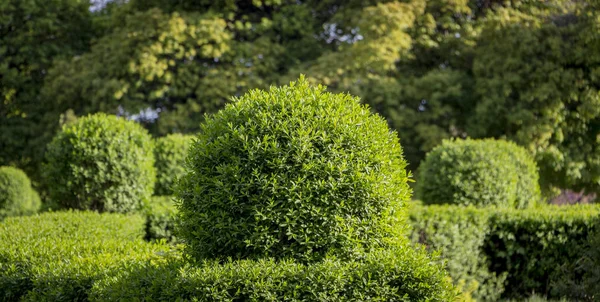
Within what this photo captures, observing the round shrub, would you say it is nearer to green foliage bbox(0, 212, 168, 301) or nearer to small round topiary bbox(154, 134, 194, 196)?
green foliage bbox(0, 212, 168, 301)

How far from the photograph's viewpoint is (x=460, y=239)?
26.7 feet

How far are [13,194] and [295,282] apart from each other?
14576 mm

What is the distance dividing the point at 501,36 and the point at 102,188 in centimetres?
1244

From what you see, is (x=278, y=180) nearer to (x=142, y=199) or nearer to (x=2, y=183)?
(x=142, y=199)

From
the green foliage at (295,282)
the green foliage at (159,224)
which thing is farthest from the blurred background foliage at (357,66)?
the green foliage at (295,282)

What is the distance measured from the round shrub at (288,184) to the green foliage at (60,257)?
775mm

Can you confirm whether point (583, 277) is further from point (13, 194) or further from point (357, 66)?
point (13, 194)

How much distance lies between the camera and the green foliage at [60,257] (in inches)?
185

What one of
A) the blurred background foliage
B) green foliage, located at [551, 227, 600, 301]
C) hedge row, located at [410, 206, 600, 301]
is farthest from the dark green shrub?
the blurred background foliage

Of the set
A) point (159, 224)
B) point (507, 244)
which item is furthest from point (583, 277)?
point (159, 224)

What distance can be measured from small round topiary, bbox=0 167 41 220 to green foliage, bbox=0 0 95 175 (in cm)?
449

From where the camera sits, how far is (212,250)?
4277mm

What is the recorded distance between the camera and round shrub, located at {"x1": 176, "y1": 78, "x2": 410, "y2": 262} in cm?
417

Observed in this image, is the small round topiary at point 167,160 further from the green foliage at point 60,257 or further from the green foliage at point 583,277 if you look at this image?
the green foliage at point 583,277
